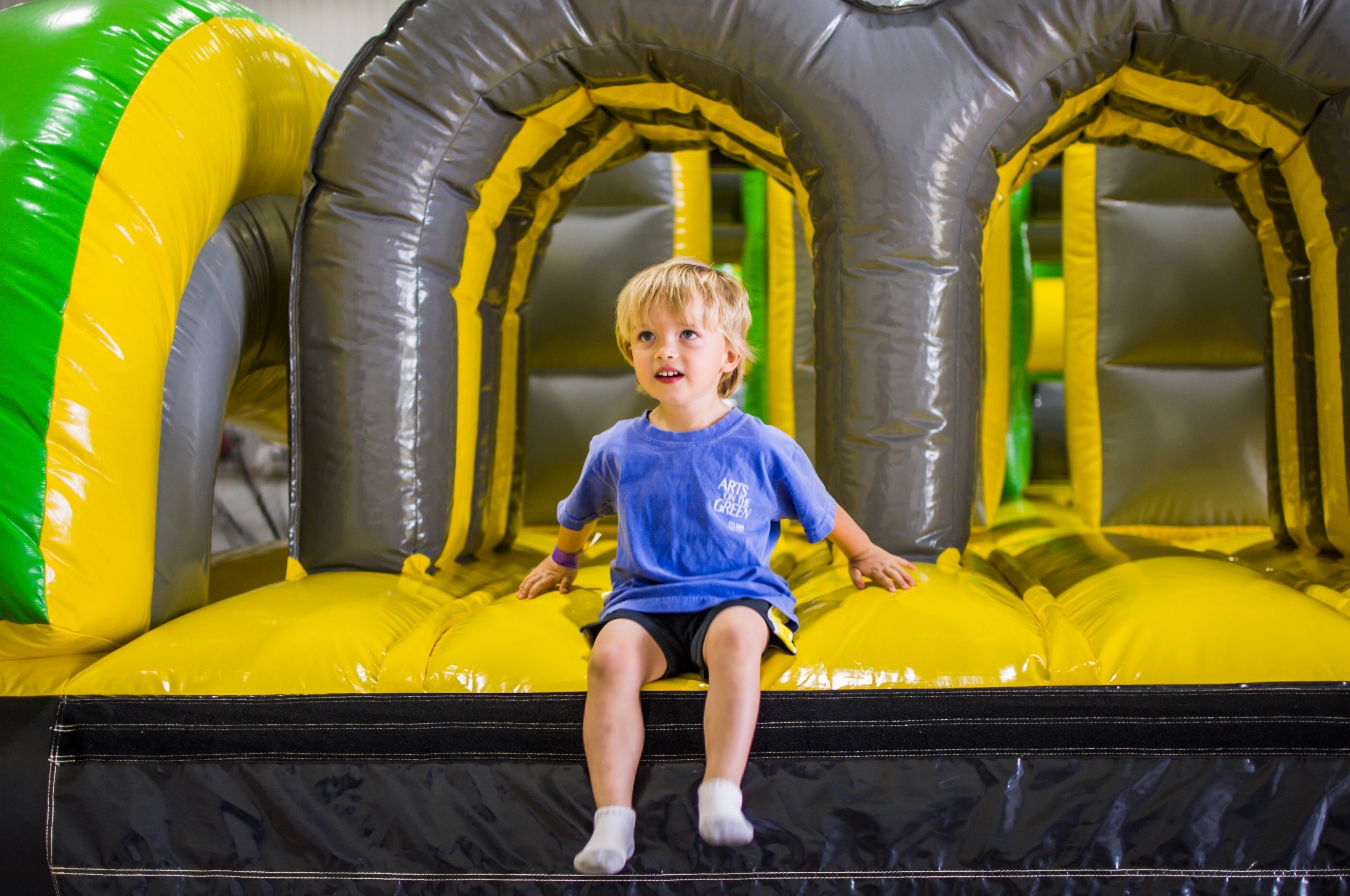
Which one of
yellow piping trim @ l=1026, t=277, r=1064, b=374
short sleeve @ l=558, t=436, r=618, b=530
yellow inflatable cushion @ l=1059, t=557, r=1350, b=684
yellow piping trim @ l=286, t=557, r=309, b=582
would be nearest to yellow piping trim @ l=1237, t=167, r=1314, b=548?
yellow inflatable cushion @ l=1059, t=557, r=1350, b=684

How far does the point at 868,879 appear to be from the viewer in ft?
3.23

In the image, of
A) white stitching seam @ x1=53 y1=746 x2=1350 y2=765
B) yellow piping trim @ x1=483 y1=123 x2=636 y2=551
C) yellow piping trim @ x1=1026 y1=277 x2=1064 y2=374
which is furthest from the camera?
yellow piping trim @ x1=1026 y1=277 x2=1064 y2=374

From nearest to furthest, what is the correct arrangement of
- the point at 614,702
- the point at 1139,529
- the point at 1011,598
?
1. the point at 614,702
2. the point at 1011,598
3. the point at 1139,529

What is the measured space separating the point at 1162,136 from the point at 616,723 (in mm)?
1287

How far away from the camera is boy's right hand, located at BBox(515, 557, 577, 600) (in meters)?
1.25

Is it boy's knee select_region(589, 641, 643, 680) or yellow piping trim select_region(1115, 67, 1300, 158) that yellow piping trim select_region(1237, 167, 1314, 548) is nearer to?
yellow piping trim select_region(1115, 67, 1300, 158)

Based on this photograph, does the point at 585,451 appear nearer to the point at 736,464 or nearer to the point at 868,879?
the point at 736,464

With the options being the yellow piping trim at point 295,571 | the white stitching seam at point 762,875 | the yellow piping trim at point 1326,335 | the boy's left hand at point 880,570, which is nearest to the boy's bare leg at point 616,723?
the white stitching seam at point 762,875

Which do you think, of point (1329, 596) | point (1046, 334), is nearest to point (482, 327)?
point (1329, 596)

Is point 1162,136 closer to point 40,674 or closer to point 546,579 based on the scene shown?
point 546,579

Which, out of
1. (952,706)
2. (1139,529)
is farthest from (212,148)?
(1139,529)

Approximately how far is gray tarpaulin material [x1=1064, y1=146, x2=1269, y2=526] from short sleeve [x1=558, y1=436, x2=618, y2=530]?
1099mm

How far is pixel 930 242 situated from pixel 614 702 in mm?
756

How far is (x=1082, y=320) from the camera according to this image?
6.11 ft
